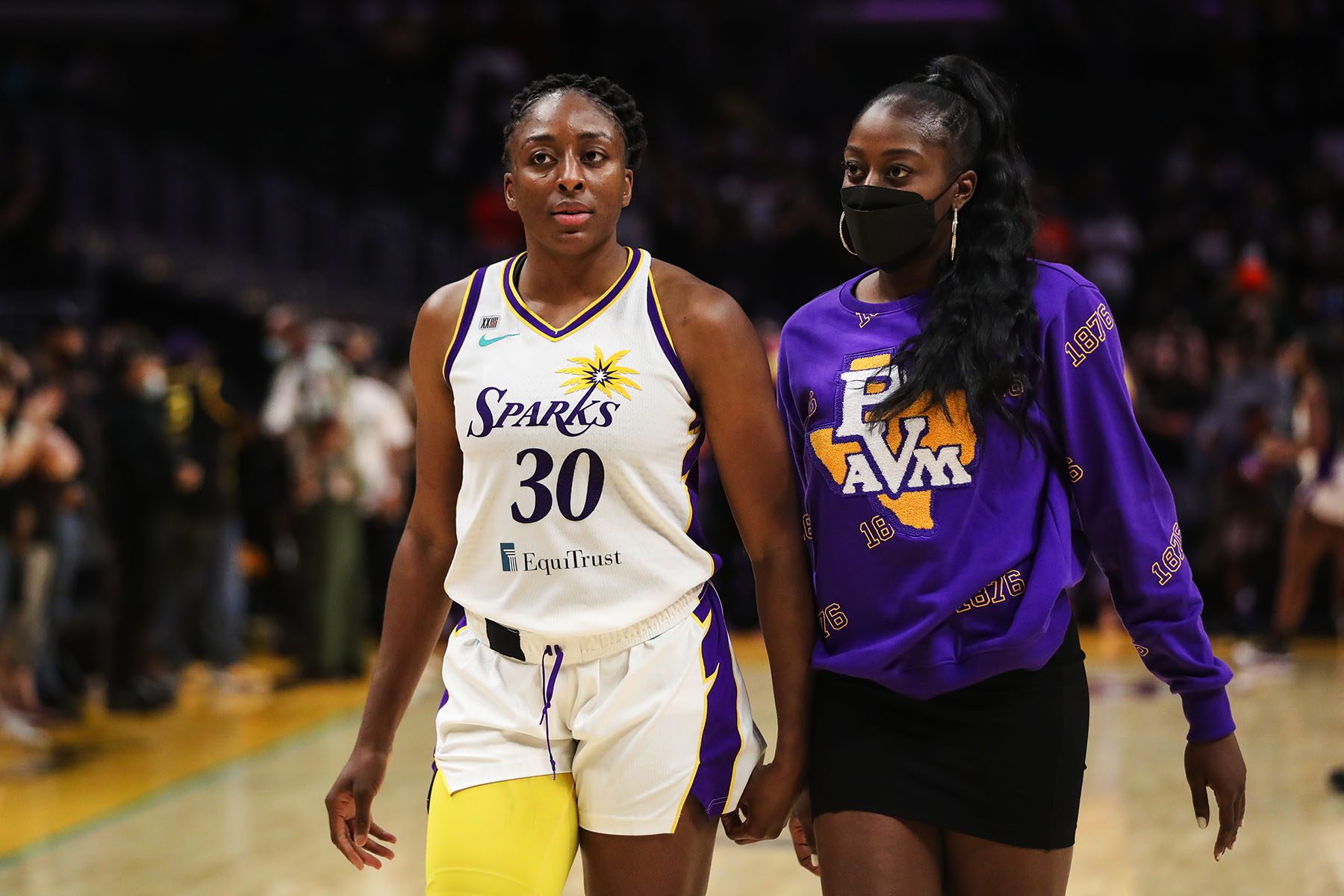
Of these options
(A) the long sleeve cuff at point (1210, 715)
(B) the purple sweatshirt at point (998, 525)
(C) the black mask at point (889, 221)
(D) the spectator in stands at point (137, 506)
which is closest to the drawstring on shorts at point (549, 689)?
(B) the purple sweatshirt at point (998, 525)

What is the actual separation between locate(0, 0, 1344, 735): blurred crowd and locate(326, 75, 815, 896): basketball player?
3008 millimetres

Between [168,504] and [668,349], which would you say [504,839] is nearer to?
[668,349]

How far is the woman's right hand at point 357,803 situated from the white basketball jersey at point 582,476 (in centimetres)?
36

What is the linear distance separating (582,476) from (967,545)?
1.86 ft

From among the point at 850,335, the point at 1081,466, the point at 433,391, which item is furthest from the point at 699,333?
the point at 1081,466

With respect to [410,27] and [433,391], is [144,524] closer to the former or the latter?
[433,391]

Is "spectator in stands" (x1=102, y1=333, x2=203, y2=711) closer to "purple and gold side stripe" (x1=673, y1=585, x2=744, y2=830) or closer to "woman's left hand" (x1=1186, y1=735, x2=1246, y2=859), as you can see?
"purple and gold side stripe" (x1=673, y1=585, x2=744, y2=830)

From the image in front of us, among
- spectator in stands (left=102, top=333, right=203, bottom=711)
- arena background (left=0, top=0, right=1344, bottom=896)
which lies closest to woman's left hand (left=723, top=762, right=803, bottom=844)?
arena background (left=0, top=0, right=1344, bottom=896)

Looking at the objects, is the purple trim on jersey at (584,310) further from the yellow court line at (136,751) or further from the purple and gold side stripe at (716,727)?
the yellow court line at (136,751)

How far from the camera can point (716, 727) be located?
2.29 m

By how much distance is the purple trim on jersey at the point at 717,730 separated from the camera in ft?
7.45

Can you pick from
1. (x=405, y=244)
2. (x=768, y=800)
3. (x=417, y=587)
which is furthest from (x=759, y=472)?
(x=405, y=244)

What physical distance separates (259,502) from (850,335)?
7.49m

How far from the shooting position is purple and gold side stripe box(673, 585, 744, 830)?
2.27 m
